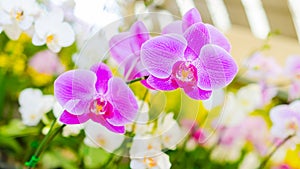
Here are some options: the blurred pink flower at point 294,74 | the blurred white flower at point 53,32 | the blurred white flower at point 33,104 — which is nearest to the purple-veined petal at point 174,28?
the blurred white flower at point 53,32

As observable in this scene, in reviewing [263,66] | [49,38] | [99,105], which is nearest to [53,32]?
[49,38]

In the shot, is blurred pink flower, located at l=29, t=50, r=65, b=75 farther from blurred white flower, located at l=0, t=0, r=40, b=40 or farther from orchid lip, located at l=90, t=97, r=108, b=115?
orchid lip, located at l=90, t=97, r=108, b=115

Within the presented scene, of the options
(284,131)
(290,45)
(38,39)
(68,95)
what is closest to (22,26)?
(38,39)

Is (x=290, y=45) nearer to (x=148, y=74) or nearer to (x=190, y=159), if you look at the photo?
(x=190, y=159)

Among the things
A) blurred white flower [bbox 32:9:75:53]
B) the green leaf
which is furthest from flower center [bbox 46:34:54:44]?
the green leaf

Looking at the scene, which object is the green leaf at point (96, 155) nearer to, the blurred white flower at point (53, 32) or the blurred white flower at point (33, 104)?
the blurred white flower at point (33, 104)

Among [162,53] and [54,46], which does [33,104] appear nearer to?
[54,46]
